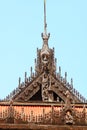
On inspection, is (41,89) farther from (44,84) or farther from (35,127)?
(35,127)

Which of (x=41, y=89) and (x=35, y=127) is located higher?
(x=41, y=89)

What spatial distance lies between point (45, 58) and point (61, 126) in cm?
1016

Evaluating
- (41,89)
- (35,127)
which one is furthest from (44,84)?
(35,127)

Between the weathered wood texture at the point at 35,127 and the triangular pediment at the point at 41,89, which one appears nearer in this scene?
the weathered wood texture at the point at 35,127

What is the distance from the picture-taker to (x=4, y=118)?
2520 centimetres

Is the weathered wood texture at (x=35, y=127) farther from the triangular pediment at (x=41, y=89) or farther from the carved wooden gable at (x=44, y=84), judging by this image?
the triangular pediment at (x=41, y=89)

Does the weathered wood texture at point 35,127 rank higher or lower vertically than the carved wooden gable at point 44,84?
lower

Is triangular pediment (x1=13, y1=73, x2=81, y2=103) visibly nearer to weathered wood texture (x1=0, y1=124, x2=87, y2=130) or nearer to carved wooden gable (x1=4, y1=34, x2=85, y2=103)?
carved wooden gable (x1=4, y1=34, x2=85, y2=103)

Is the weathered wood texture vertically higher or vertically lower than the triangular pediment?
lower

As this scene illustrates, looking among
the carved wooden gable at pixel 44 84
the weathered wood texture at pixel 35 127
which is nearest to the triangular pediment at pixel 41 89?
the carved wooden gable at pixel 44 84

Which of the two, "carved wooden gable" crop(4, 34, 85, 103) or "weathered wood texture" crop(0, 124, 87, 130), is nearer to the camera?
"weathered wood texture" crop(0, 124, 87, 130)

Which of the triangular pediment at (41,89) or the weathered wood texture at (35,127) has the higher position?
the triangular pediment at (41,89)

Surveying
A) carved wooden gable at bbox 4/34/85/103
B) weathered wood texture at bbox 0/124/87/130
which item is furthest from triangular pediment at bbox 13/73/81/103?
weathered wood texture at bbox 0/124/87/130

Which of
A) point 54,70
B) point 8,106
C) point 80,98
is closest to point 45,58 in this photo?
point 54,70
